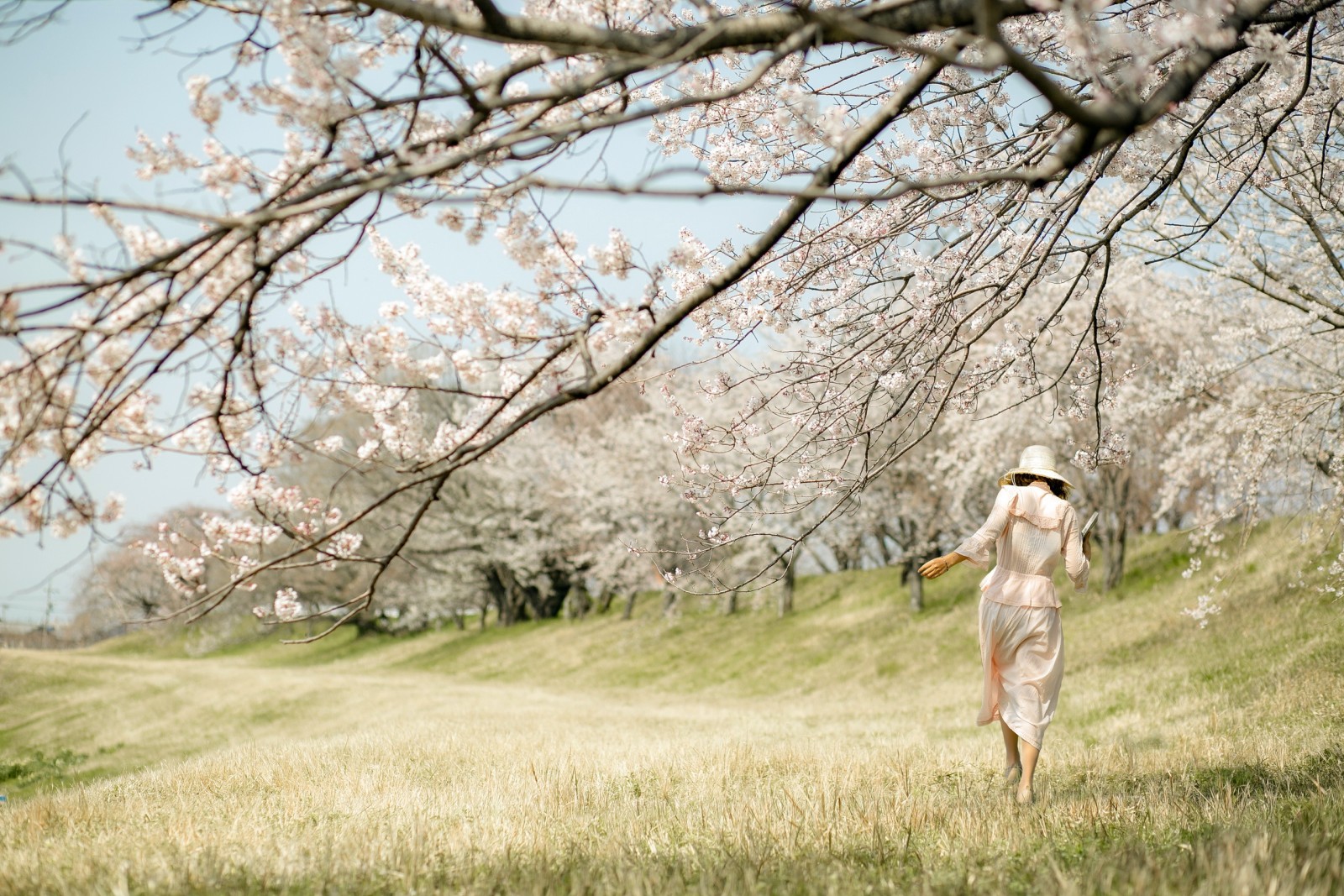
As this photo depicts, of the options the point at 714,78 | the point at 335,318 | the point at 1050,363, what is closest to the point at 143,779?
the point at 335,318

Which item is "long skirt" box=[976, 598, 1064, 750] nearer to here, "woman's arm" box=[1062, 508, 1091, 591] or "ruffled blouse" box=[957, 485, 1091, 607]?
"ruffled blouse" box=[957, 485, 1091, 607]

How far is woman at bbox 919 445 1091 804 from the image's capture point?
5480 millimetres

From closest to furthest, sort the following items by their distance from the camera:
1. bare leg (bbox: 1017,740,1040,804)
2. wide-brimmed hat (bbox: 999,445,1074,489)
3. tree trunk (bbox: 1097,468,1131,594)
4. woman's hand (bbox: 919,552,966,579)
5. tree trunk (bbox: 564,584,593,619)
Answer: bare leg (bbox: 1017,740,1040,804) < woman's hand (bbox: 919,552,966,579) < wide-brimmed hat (bbox: 999,445,1074,489) < tree trunk (bbox: 1097,468,1131,594) < tree trunk (bbox: 564,584,593,619)

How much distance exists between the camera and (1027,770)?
17.1ft

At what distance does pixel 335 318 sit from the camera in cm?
568

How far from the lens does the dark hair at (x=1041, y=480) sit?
5789 millimetres

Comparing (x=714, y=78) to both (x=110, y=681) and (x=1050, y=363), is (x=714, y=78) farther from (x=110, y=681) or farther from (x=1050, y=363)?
(x=110, y=681)

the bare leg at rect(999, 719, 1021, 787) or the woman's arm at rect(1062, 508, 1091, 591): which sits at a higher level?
the woman's arm at rect(1062, 508, 1091, 591)

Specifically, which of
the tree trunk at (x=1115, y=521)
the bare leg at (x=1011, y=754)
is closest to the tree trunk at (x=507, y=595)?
the tree trunk at (x=1115, y=521)

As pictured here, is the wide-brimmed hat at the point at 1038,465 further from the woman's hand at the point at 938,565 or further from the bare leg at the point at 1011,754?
the bare leg at the point at 1011,754

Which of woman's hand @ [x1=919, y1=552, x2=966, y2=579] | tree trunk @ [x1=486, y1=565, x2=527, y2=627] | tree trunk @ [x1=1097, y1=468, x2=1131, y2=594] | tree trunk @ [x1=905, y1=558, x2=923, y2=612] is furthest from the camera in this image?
tree trunk @ [x1=486, y1=565, x2=527, y2=627]

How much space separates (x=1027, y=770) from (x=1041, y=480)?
1.77 meters

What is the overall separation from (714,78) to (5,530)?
→ 4.18 metres

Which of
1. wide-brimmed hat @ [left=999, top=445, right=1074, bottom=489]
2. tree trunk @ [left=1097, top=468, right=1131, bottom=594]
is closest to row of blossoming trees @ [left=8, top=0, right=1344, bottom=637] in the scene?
wide-brimmed hat @ [left=999, top=445, right=1074, bottom=489]
